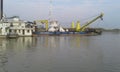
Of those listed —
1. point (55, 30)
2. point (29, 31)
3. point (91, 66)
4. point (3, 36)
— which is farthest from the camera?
point (55, 30)

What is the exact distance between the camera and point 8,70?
16.4 m

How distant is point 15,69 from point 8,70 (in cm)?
54

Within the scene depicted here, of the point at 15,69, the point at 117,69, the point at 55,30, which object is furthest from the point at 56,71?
the point at 55,30

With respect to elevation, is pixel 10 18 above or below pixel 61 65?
above

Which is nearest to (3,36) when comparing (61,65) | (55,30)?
(55,30)

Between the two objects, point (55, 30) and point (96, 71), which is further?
point (55, 30)

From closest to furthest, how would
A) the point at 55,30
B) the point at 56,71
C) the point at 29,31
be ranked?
the point at 56,71
the point at 29,31
the point at 55,30

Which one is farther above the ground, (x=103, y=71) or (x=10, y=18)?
(x=10, y=18)

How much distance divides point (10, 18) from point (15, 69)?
42946mm

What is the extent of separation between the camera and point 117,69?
55.4ft

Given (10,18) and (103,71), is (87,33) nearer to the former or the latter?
(10,18)

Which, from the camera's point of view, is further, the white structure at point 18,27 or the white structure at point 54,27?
the white structure at point 54,27

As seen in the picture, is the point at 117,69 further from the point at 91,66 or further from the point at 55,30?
the point at 55,30

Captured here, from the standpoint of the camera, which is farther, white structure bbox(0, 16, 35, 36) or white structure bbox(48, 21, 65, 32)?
white structure bbox(48, 21, 65, 32)
